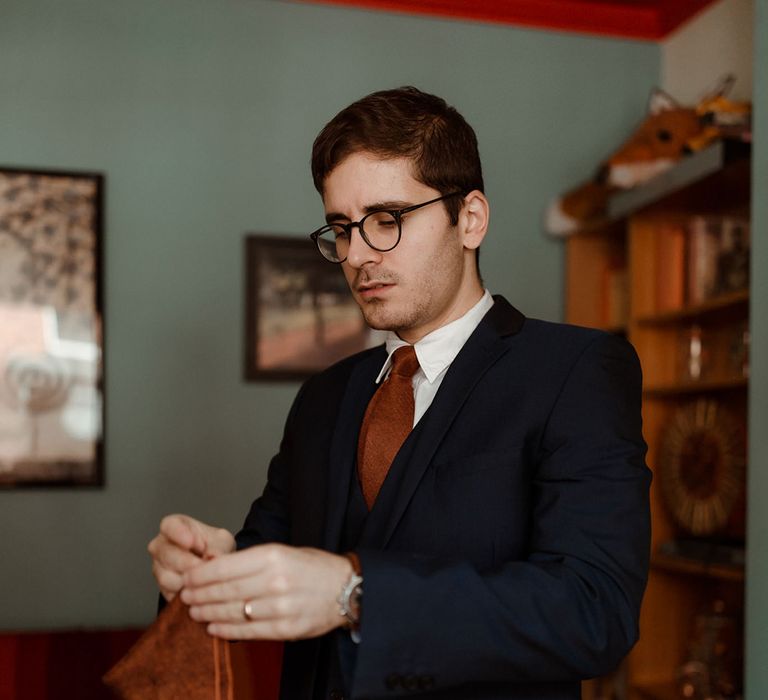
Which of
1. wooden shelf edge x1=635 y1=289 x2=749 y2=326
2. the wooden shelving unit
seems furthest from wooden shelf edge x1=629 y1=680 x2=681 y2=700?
wooden shelf edge x1=635 y1=289 x2=749 y2=326

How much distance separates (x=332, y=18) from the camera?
3914mm

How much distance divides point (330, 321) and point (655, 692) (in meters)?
1.84

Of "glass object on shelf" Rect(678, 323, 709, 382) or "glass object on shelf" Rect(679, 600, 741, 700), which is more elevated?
"glass object on shelf" Rect(678, 323, 709, 382)

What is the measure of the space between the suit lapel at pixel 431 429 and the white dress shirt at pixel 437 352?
0.06 meters

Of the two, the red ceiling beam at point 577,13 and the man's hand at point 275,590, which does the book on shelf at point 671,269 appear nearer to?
the red ceiling beam at point 577,13

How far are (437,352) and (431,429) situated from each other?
0.19m

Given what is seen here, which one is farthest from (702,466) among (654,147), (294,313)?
(294,313)

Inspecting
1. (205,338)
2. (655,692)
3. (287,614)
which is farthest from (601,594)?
(205,338)

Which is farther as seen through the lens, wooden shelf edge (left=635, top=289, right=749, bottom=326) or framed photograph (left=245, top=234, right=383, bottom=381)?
framed photograph (left=245, top=234, right=383, bottom=381)

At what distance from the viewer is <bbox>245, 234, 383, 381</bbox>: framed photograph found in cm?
376

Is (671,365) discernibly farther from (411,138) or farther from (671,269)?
(411,138)

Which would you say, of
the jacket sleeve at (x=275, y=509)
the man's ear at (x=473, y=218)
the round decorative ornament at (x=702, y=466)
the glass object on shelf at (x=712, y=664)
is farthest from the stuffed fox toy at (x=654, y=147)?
the jacket sleeve at (x=275, y=509)

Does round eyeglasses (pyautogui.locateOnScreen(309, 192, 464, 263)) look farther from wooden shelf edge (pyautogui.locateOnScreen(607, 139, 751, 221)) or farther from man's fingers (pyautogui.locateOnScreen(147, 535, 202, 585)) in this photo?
wooden shelf edge (pyautogui.locateOnScreen(607, 139, 751, 221))

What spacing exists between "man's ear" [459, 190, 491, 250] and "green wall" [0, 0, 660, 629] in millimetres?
2282
